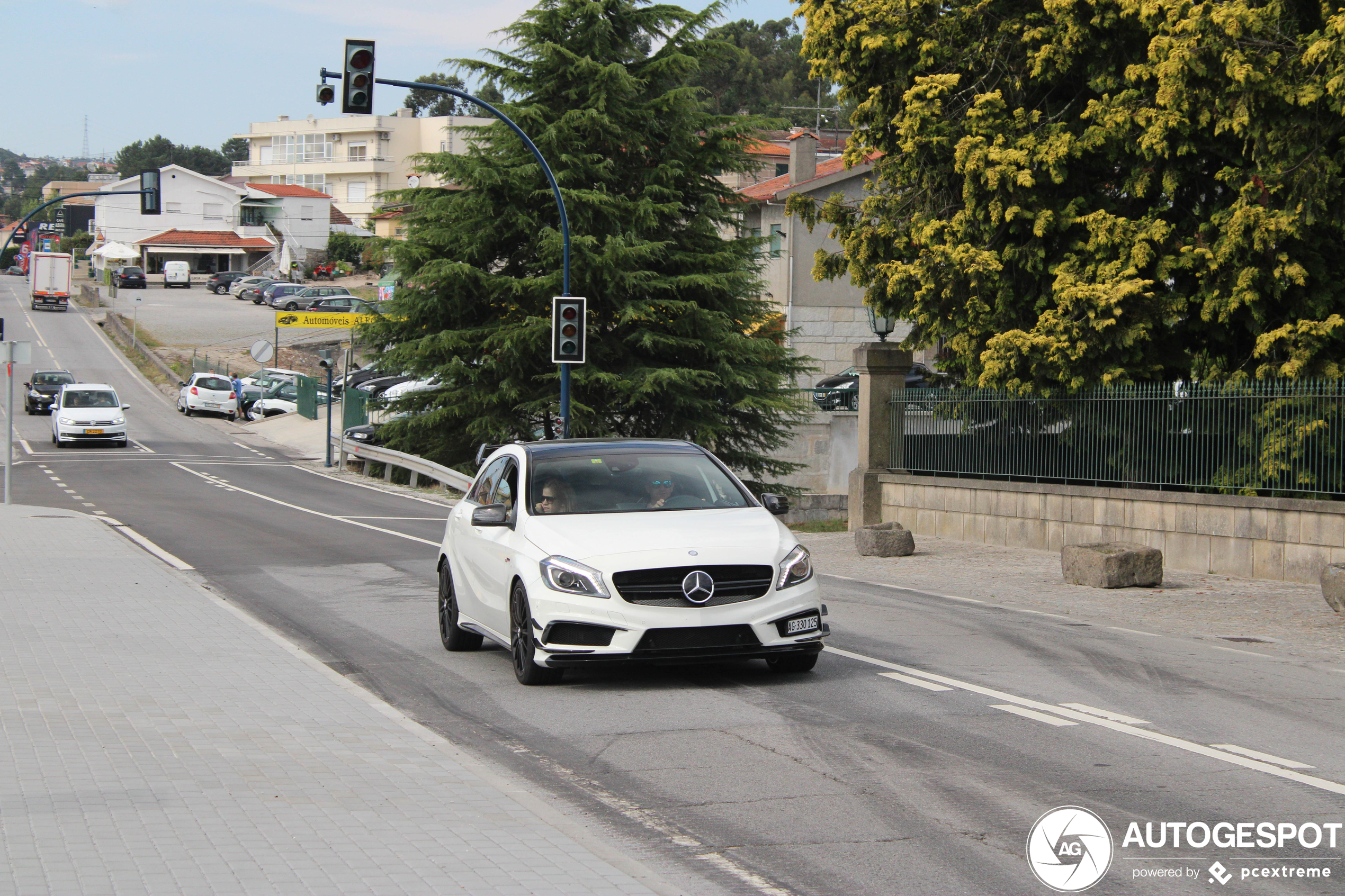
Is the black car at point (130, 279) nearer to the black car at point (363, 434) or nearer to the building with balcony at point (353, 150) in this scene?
the building with balcony at point (353, 150)

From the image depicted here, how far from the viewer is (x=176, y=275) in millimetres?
110562

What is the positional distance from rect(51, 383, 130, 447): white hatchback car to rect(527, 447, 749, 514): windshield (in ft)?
124

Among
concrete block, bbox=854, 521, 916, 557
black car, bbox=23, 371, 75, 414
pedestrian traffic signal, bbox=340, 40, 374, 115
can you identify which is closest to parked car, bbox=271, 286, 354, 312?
black car, bbox=23, 371, 75, 414

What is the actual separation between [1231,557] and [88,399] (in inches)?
1500

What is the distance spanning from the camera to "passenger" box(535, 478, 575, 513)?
9.66 metres

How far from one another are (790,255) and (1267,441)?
119 ft

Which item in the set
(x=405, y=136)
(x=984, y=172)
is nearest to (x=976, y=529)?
(x=984, y=172)

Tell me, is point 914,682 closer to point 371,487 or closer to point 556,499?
point 556,499

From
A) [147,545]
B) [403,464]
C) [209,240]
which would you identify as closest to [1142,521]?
[147,545]

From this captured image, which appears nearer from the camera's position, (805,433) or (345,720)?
(345,720)

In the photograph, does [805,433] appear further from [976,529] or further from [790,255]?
[976,529]

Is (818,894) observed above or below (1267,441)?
below

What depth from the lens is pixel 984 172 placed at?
19906 mm

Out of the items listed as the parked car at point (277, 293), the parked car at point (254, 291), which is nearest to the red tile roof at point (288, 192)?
the parked car at point (254, 291)
